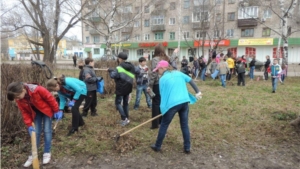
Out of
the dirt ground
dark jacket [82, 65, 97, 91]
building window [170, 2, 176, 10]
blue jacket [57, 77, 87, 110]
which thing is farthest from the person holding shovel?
building window [170, 2, 176, 10]

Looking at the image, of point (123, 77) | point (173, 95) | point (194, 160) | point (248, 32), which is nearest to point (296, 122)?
point (194, 160)

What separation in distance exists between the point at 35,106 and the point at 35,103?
68mm

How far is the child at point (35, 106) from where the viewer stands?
9.68 ft

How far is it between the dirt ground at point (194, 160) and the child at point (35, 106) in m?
0.48

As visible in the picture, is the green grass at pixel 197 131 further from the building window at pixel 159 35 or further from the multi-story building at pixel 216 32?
the building window at pixel 159 35

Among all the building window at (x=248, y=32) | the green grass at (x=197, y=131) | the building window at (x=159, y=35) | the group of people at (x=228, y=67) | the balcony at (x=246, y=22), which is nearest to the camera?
the green grass at (x=197, y=131)

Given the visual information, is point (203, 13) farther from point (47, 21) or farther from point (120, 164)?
point (120, 164)

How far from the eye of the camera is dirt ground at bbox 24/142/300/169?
328 cm

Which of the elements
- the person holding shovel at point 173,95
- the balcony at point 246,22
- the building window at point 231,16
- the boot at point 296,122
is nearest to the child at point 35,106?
the person holding shovel at point 173,95

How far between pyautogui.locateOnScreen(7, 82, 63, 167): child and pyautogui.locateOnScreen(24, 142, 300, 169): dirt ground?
1.58 feet

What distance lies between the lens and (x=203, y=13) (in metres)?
17.7

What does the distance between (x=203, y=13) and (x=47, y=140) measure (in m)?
16.7

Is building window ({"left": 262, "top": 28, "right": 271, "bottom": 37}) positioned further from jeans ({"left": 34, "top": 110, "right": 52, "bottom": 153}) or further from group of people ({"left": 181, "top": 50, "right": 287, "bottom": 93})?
jeans ({"left": 34, "top": 110, "right": 52, "bottom": 153})

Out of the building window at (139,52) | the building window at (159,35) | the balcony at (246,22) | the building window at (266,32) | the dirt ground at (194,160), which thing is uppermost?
the balcony at (246,22)
